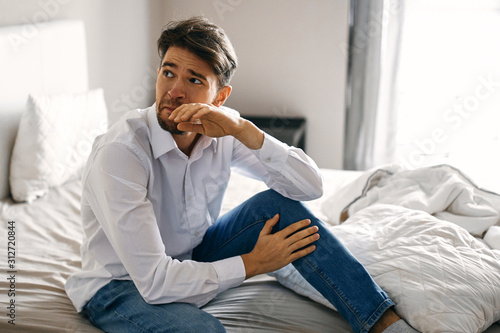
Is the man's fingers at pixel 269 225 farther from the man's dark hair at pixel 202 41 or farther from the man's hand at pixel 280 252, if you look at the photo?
the man's dark hair at pixel 202 41

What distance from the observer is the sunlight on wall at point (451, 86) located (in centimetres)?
324

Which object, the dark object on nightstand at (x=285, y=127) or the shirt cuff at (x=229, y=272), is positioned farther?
the dark object on nightstand at (x=285, y=127)

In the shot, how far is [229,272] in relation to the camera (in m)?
1.31

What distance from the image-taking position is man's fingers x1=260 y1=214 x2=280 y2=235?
1.40m

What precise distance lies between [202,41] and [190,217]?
0.47 metres

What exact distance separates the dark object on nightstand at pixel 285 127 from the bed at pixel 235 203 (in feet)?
1.99

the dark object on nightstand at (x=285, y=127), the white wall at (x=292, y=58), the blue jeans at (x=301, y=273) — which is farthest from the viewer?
the white wall at (x=292, y=58)

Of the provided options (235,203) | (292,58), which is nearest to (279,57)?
(292,58)

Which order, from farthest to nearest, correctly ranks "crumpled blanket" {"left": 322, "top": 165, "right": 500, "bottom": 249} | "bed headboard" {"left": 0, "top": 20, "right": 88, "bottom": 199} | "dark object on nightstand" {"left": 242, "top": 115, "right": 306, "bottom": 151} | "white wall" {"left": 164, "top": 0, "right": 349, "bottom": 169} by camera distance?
1. "white wall" {"left": 164, "top": 0, "right": 349, "bottom": 169}
2. "dark object on nightstand" {"left": 242, "top": 115, "right": 306, "bottom": 151}
3. "bed headboard" {"left": 0, "top": 20, "right": 88, "bottom": 199}
4. "crumpled blanket" {"left": 322, "top": 165, "right": 500, "bottom": 249}

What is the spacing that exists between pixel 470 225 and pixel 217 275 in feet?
2.80

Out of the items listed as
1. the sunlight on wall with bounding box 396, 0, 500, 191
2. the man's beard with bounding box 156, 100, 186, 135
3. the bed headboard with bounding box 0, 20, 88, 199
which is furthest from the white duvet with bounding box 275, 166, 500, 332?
the sunlight on wall with bounding box 396, 0, 500, 191

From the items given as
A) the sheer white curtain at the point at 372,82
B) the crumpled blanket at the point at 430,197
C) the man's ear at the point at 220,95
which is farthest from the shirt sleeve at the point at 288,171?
the sheer white curtain at the point at 372,82

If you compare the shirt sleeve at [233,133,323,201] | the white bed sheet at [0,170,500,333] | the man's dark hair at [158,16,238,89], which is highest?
the man's dark hair at [158,16,238,89]

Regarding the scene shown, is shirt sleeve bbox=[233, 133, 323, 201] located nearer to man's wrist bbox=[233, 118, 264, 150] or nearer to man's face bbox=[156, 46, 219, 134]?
man's wrist bbox=[233, 118, 264, 150]
